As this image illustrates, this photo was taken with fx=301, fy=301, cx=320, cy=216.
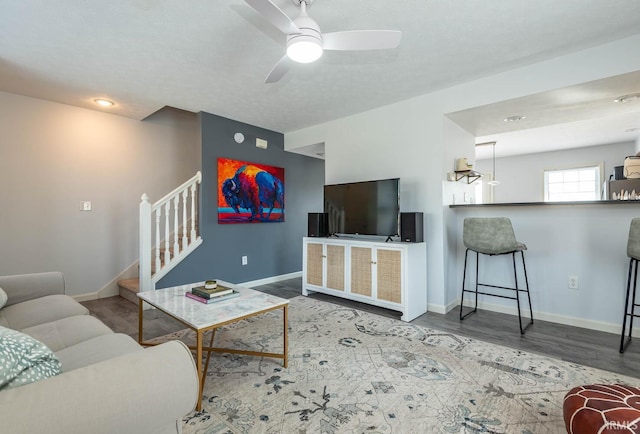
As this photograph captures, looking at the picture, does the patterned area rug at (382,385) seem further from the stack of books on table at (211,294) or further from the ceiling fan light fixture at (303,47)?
the ceiling fan light fixture at (303,47)

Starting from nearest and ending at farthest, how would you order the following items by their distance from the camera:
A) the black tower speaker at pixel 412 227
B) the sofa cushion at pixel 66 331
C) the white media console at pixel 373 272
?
the sofa cushion at pixel 66 331 < the white media console at pixel 373 272 < the black tower speaker at pixel 412 227

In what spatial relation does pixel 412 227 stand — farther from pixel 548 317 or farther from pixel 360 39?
pixel 360 39

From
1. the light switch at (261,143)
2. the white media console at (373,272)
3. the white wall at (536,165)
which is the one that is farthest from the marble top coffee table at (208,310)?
the white wall at (536,165)

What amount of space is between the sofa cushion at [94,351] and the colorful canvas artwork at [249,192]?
270 centimetres

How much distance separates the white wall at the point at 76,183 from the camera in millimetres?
3340

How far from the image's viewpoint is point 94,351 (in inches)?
52.7

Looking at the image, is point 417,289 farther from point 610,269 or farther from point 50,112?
point 50,112

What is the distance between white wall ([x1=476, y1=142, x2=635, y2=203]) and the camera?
19.1 feet

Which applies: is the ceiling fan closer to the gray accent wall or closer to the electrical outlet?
the gray accent wall

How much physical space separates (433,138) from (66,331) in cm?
343

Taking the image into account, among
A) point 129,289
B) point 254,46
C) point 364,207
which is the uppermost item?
point 254,46

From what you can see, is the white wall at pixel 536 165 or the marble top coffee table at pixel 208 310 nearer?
the marble top coffee table at pixel 208 310

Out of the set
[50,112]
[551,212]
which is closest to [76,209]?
[50,112]

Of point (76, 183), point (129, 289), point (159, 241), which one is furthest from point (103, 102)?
point (129, 289)
